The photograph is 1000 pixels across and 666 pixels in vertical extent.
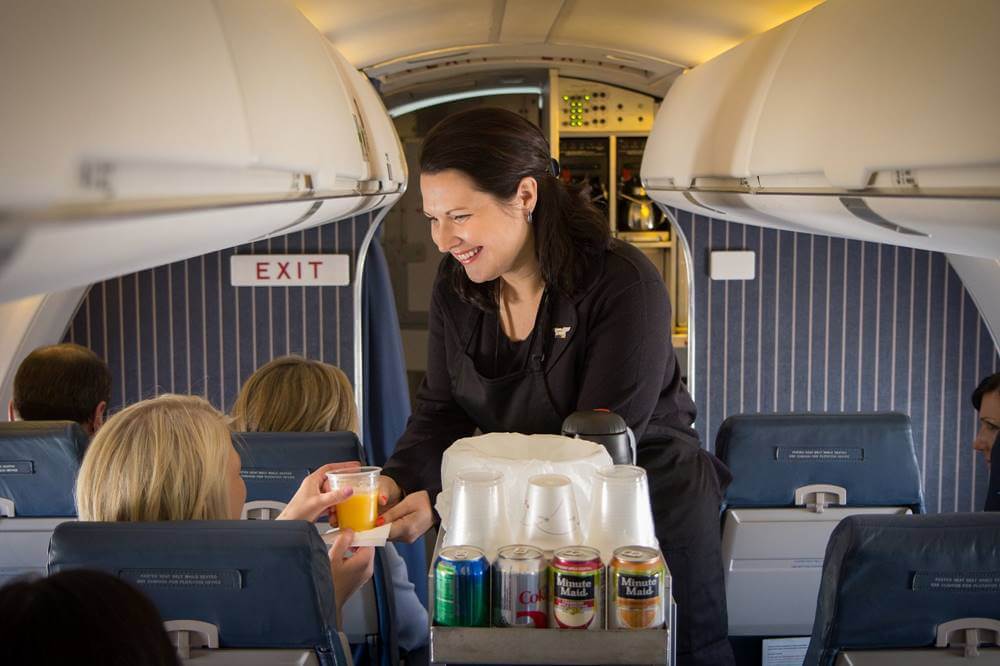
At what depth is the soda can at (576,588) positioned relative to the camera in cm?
134

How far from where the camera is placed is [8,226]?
0.97 m

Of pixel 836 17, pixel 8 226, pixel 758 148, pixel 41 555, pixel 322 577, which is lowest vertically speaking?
pixel 41 555

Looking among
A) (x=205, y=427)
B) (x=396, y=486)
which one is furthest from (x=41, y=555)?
(x=396, y=486)

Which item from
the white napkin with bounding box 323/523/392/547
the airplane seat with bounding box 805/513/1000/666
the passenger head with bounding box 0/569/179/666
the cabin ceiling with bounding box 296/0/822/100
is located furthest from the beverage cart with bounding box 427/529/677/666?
the cabin ceiling with bounding box 296/0/822/100

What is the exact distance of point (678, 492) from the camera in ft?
7.57

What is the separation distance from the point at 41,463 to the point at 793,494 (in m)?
2.03

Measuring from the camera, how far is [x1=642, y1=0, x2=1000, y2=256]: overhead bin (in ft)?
5.17

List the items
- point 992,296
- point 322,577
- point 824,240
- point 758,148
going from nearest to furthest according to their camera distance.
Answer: point 322,577
point 758,148
point 992,296
point 824,240

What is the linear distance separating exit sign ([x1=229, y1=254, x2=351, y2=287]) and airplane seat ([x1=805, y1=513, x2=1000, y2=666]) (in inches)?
123

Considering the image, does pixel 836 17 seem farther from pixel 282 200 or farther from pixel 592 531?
pixel 592 531

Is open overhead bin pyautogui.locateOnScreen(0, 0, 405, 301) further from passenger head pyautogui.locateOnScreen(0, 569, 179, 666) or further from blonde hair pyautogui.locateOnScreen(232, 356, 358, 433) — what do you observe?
blonde hair pyautogui.locateOnScreen(232, 356, 358, 433)

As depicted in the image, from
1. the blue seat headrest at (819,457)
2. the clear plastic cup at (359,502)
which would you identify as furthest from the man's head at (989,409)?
the clear plastic cup at (359,502)

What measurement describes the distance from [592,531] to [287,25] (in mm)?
1544

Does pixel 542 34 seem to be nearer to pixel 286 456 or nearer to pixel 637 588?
pixel 286 456
